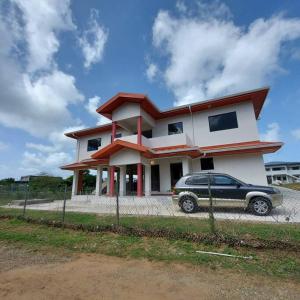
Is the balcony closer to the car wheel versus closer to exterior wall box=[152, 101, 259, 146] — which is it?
exterior wall box=[152, 101, 259, 146]

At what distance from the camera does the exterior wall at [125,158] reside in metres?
14.7

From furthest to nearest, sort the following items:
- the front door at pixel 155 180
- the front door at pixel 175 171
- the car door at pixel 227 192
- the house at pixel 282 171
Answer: the house at pixel 282 171
the front door at pixel 155 180
the front door at pixel 175 171
the car door at pixel 227 192

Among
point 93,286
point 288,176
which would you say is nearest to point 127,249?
point 93,286

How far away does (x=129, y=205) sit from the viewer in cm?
1316

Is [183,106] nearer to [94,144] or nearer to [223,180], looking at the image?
[223,180]

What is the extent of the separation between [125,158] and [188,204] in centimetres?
733

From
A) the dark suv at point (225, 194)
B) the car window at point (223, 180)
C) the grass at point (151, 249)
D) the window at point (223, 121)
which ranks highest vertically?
the window at point (223, 121)

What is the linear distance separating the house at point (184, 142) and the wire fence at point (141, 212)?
1827 mm

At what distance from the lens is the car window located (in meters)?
8.69

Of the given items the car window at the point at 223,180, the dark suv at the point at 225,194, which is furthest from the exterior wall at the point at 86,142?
the car window at the point at 223,180

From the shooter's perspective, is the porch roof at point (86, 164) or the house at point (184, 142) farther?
the porch roof at point (86, 164)

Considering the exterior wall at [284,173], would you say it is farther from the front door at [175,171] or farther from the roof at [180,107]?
the front door at [175,171]

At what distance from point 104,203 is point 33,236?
8.05 metres

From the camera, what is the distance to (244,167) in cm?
1434
